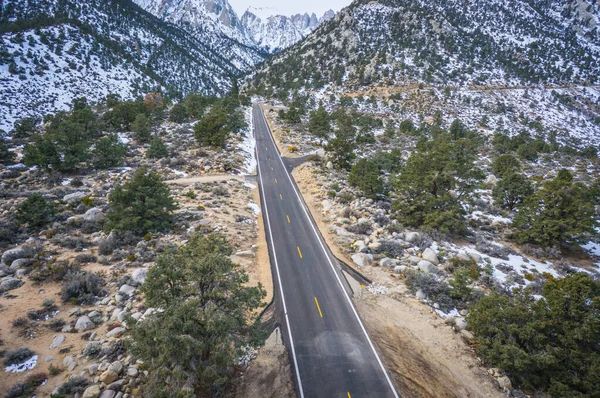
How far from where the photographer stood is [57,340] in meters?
11.8

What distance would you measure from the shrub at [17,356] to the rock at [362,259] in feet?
62.4

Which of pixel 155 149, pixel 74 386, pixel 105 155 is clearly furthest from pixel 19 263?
pixel 155 149

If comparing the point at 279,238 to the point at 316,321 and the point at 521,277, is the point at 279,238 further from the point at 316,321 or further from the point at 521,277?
the point at 521,277

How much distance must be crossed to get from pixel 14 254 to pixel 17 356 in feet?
29.3

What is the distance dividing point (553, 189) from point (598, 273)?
7173 millimetres

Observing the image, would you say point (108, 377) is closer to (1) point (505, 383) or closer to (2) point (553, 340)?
(1) point (505, 383)

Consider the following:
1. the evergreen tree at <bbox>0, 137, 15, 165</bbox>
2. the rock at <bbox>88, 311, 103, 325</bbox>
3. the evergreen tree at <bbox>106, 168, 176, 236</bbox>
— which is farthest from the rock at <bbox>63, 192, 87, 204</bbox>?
the rock at <bbox>88, 311, 103, 325</bbox>

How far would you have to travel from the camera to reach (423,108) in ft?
284

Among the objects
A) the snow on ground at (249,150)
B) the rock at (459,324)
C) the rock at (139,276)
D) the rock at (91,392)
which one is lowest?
the rock at (459,324)

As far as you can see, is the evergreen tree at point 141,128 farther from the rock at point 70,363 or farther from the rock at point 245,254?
the rock at point 70,363

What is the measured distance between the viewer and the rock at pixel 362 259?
2138 centimetres

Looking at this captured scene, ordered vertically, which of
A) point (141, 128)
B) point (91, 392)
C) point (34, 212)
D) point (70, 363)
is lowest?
point (91, 392)

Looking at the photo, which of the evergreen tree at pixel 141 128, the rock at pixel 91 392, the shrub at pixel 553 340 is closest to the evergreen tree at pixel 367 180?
the shrub at pixel 553 340

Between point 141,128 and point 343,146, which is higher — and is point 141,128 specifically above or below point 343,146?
above
